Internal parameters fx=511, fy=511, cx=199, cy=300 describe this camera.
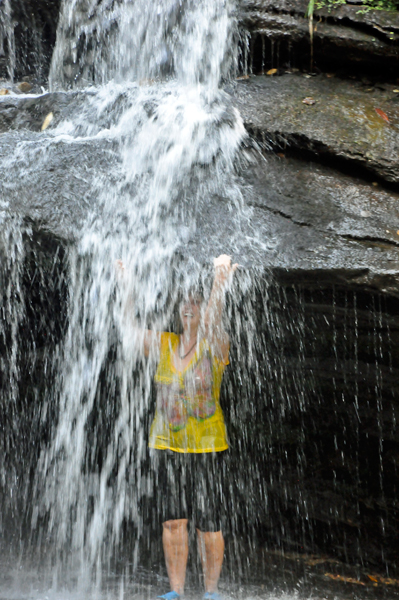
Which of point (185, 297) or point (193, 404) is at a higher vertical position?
point (185, 297)

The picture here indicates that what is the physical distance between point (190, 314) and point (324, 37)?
277 cm

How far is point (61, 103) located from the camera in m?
4.35

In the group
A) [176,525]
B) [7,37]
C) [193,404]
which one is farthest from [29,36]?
[176,525]

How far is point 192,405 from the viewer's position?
3133 millimetres

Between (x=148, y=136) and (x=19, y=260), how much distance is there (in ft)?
4.43

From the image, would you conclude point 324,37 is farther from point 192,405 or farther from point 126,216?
point 192,405

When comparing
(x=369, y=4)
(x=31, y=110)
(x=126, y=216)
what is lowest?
(x=126, y=216)

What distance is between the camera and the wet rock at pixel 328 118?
369 cm

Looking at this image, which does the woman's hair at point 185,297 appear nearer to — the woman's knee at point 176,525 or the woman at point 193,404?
the woman at point 193,404

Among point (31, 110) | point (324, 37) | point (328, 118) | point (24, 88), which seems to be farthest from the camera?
point (24, 88)

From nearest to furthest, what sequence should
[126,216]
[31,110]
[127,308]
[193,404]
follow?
1. [193,404]
2. [127,308]
3. [126,216]
4. [31,110]

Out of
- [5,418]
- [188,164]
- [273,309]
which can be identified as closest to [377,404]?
[273,309]

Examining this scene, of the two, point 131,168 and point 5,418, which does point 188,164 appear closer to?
point 131,168

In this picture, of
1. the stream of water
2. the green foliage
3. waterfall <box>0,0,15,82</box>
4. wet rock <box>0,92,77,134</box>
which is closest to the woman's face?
the stream of water
